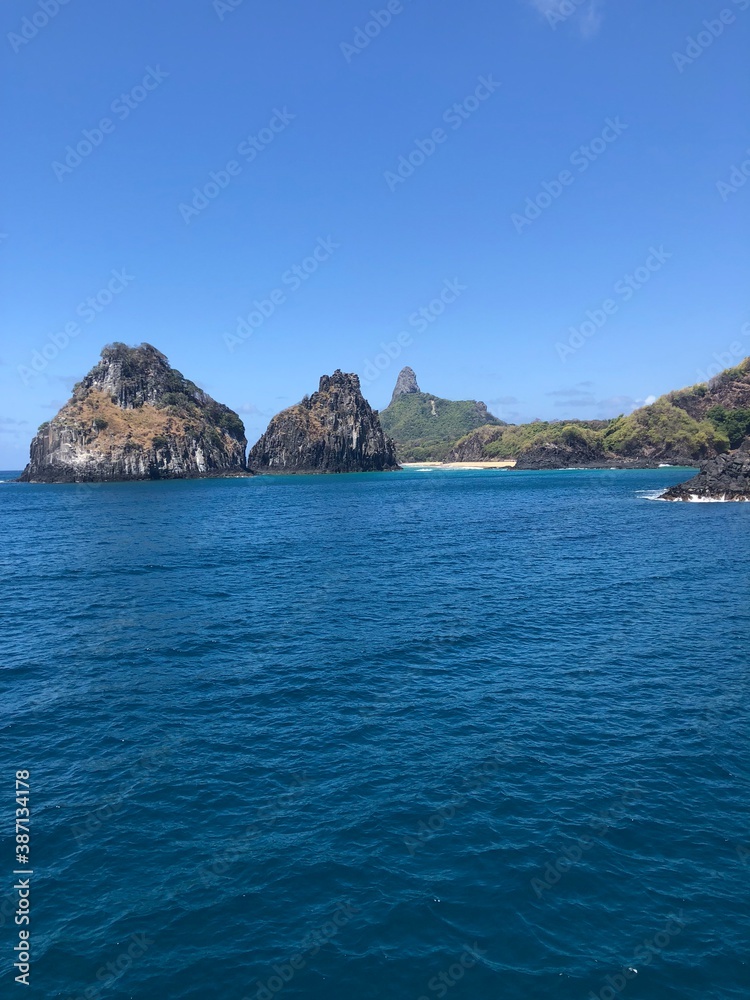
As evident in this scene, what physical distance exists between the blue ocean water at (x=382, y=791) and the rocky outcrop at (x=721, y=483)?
279 ft

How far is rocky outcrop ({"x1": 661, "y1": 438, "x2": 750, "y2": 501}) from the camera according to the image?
121 meters

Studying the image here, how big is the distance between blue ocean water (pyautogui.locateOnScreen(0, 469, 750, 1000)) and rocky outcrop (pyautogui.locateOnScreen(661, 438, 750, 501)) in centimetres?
8495

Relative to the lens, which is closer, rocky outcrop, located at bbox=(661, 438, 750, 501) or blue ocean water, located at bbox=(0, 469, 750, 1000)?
blue ocean water, located at bbox=(0, 469, 750, 1000)

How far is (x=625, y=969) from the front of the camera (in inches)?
552

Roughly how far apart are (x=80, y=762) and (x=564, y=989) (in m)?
19.2

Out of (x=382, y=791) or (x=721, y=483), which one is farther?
(x=721, y=483)

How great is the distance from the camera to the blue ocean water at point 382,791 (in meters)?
14.4

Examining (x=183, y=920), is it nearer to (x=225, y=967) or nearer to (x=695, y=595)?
(x=225, y=967)

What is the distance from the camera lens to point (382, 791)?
68.9 ft

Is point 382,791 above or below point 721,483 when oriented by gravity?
below

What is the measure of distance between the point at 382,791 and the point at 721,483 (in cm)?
12731

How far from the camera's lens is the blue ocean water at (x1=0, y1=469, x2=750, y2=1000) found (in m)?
14.4

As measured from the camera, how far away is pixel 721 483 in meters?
123

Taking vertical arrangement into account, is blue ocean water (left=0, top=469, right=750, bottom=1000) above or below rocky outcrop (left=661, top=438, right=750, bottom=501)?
below
